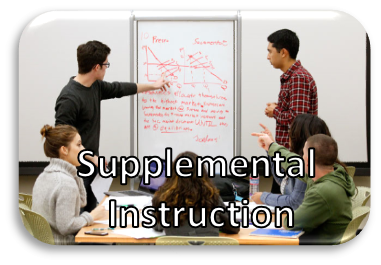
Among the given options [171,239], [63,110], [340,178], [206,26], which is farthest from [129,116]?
[340,178]

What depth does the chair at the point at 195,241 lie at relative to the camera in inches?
122

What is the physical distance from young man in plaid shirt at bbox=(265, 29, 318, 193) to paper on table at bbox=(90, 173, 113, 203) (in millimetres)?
1497

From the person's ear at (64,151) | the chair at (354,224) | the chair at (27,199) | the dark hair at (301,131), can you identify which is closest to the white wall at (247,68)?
the chair at (27,199)

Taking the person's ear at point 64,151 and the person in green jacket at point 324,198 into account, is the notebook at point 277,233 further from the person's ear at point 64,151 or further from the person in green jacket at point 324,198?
the person's ear at point 64,151

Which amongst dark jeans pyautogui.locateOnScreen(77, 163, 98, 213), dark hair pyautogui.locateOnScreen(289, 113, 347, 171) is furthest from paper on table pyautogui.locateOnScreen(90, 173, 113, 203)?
dark hair pyautogui.locateOnScreen(289, 113, 347, 171)

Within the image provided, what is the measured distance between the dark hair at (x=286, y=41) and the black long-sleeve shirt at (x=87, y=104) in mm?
1241

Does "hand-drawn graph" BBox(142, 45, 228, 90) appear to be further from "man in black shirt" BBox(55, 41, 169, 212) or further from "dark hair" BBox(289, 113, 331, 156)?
"dark hair" BBox(289, 113, 331, 156)

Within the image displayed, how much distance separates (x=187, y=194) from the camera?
322 centimetres

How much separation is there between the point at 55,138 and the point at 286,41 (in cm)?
204

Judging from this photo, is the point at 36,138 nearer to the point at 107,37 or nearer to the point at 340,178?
Result: the point at 107,37

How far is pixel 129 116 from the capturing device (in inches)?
180

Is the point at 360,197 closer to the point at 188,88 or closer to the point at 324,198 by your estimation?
the point at 324,198

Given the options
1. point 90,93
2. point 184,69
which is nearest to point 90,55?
point 90,93

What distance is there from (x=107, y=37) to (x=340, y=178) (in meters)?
2.30
